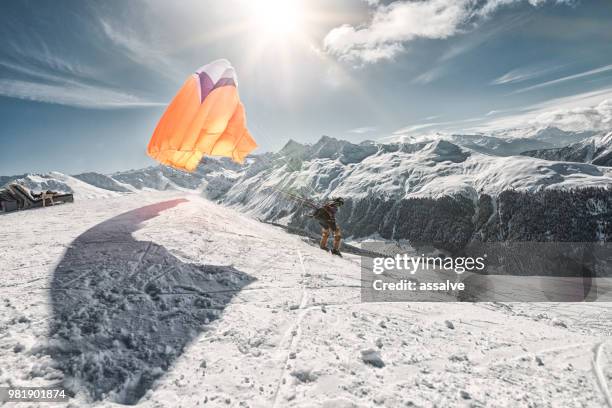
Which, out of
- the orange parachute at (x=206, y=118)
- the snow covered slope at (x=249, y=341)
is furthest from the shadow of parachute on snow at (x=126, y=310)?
the orange parachute at (x=206, y=118)

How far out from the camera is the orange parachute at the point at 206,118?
17297 mm

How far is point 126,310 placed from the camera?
6.97m

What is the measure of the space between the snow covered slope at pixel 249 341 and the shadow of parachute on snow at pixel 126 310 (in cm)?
3

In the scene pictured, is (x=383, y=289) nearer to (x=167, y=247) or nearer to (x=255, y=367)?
(x=255, y=367)

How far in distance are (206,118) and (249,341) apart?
571 inches

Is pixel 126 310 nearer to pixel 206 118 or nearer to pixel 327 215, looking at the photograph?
pixel 327 215

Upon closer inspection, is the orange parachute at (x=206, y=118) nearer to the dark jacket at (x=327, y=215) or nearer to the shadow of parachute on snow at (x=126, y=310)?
the dark jacket at (x=327, y=215)

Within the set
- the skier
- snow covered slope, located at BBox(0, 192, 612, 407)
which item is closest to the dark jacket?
the skier

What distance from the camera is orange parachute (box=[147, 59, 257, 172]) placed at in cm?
1730

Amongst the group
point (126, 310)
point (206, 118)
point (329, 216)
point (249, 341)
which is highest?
point (206, 118)

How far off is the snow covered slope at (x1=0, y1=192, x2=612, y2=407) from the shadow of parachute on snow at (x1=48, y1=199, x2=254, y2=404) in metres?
0.03

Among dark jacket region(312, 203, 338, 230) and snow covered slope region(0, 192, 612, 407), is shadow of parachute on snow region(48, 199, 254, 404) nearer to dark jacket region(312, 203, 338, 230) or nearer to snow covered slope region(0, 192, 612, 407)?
snow covered slope region(0, 192, 612, 407)

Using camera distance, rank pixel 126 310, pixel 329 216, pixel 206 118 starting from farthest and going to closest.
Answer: pixel 206 118 < pixel 329 216 < pixel 126 310

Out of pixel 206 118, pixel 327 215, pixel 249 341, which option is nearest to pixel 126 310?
pixel 249 341
